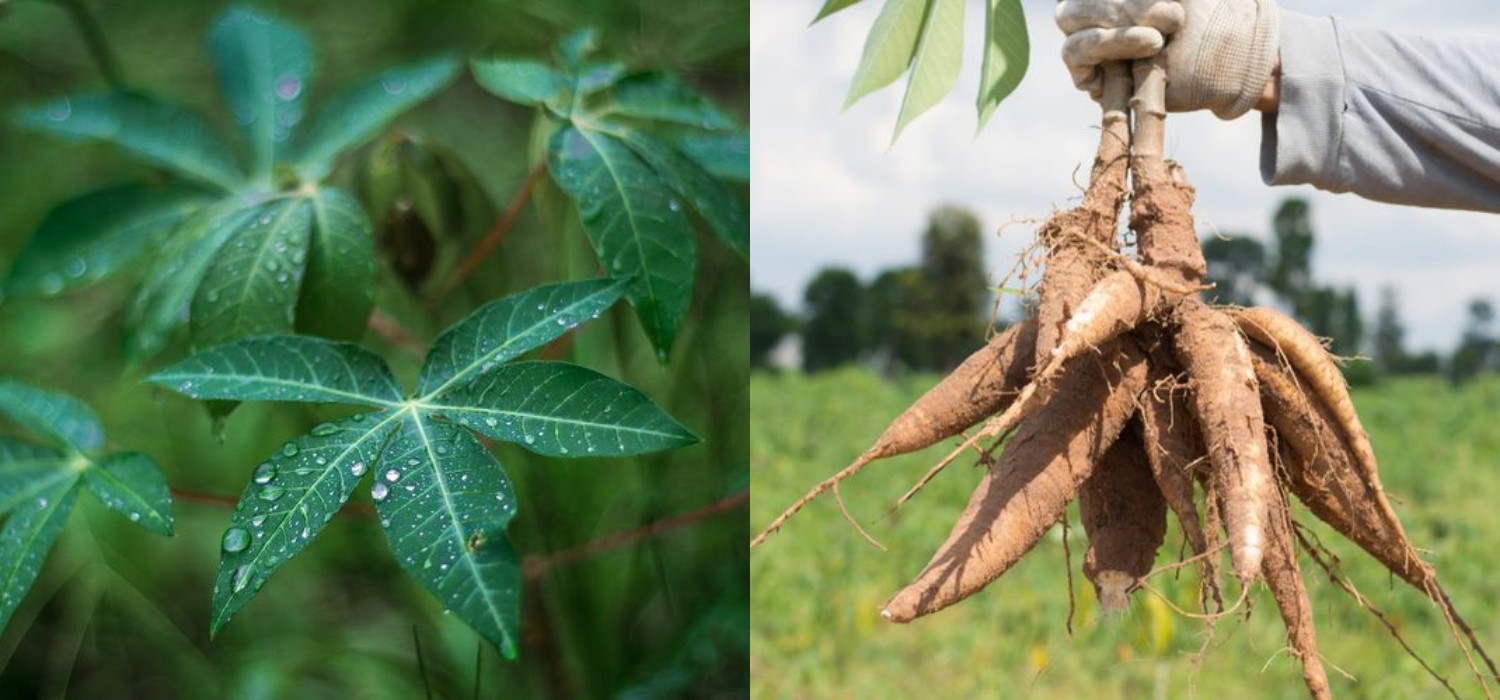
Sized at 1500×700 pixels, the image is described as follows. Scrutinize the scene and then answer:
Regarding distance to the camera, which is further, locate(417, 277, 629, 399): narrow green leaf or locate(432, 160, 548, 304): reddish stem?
locate(432, 160, 548, 304): reddish stem

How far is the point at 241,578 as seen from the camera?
24.4 inches

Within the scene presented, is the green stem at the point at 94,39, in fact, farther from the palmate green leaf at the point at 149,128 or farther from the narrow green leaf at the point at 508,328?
the narrow green leaf at the point at 508,328

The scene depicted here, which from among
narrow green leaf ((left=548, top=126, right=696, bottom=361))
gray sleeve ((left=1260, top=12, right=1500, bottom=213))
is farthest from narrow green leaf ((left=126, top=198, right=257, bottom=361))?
gray sleeve ((left=1260, top=12, right=1500, bottom=213))

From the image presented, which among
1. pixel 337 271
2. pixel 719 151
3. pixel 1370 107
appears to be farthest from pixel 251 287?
pixel 1370 107

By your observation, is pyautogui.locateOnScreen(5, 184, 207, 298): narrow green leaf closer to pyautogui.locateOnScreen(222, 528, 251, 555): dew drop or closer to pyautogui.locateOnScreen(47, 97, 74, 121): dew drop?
pyautogui.locateOnScreen(47, 97, 74, 121): dew drop

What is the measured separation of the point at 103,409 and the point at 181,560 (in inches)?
7.3

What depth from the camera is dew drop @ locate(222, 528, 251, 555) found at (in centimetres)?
63

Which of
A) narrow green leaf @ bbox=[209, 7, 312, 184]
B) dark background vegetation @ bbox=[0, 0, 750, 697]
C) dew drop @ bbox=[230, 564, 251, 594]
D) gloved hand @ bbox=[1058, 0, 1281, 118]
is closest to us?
dew drop @ bbox=[230, 564, 251, 594]

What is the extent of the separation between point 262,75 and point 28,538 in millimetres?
424

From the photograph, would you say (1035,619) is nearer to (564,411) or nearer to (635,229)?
(635,229)

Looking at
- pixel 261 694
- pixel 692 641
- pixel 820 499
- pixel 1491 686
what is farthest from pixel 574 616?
pixel 820 499

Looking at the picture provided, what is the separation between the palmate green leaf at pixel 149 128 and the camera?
3.38 ft

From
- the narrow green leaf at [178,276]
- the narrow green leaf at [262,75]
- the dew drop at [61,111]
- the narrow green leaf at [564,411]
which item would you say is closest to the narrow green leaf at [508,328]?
the narrow green leaf at [564,411]

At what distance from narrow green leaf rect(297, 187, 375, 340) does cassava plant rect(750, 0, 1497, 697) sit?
15.1 inches
